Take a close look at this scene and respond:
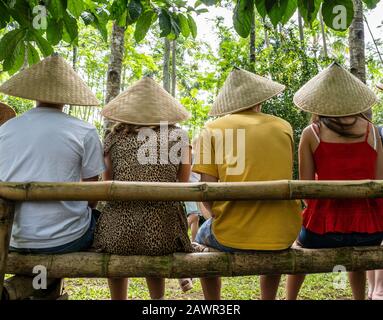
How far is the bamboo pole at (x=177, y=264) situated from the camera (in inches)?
95.2

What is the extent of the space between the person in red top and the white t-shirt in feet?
4.57

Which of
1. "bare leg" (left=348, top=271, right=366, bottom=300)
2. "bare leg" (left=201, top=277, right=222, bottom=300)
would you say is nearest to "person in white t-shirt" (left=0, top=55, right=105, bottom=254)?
"bare leg" (left=201, top=277, right=222, bottom=300)

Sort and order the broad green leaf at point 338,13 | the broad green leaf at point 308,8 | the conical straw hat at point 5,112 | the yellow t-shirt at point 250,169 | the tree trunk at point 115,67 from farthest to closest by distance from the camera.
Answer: the tree trunk at point 115,67 < the conical straw hat at point 5,112 < the yellow t-shirt at point 250,169 < the broad green leaf at point 308,8 < the broad green leaf at point 338,13

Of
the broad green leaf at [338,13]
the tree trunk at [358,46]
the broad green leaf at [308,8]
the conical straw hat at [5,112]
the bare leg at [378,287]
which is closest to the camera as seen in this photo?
the broad green leaf at [338,13]

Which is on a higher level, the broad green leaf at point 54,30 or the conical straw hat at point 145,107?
the broad green leaf at point 54,30

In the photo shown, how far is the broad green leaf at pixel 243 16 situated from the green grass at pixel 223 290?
10.3 feet

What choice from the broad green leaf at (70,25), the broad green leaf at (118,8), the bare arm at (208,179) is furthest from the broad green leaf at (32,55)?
the bare arm at (208,179)

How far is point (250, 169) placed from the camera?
102 inches

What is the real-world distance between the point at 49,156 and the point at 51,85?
0.48m

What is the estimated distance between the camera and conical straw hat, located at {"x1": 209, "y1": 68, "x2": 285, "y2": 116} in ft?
9.02

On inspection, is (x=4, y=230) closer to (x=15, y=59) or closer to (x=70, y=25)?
(x=15, y=59)

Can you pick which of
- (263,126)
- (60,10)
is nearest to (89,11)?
(60,10)

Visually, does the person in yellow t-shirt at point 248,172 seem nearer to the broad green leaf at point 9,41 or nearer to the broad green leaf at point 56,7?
the broad green leaf at point 56,7

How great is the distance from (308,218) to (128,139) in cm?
128
